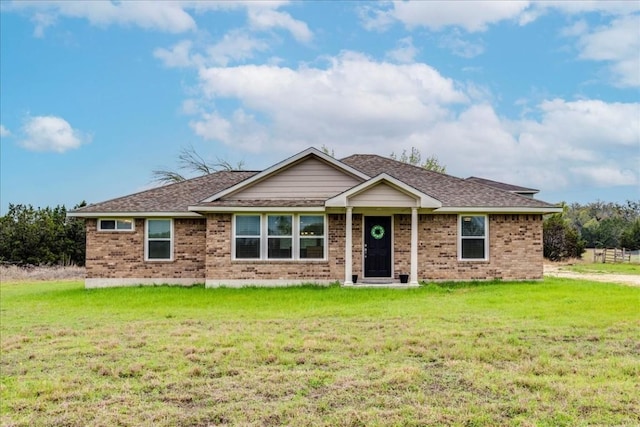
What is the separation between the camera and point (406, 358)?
7.63 m

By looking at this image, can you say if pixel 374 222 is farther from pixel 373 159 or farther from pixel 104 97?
pixel 104 97

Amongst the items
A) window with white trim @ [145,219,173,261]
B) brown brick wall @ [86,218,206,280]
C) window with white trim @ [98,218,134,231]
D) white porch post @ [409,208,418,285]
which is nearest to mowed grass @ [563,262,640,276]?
white porch post @ [409,208,418,285]

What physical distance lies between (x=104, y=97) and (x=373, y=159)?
11.2m

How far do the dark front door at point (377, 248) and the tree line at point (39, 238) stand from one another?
26413 millimetres

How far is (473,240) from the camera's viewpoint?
59.7 ft

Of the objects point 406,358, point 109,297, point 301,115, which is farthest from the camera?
point 301,115

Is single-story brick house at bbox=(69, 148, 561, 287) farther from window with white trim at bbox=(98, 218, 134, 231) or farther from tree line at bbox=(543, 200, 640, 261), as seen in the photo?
tree line at bbox=(543, 200, 640, 261)

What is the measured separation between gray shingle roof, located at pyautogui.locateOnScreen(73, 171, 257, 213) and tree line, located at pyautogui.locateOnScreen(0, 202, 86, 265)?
19.3 m

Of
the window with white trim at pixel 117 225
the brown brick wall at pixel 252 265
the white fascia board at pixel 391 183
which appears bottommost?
the brown brick wall at pixel 252 265

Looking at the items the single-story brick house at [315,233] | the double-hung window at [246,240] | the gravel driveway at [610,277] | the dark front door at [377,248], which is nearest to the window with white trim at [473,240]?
the single-story brick house at [315,233]

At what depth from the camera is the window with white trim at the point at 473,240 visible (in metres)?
18.2

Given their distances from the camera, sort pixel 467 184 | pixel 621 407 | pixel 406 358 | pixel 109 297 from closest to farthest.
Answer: pixel 621 407
pixel 406 358
pixel 109 297
pixel 467 184

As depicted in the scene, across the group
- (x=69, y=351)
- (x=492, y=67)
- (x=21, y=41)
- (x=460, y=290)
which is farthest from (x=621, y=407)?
(x=21, y=41)

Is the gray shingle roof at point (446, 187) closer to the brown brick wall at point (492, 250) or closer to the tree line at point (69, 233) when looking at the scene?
the brown brick wall at point (492, 250)
